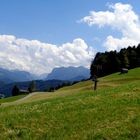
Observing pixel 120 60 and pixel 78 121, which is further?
pixel 120 60

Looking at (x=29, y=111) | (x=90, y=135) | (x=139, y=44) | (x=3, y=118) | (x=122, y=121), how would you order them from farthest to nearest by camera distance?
(x=139, y=44) < (x=29, y=111) < (x=3, y=118) < (x=122, y=121) < (x=90, y=135)

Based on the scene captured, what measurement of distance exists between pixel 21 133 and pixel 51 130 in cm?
148

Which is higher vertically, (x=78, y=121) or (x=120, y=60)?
(x=120, y=60)

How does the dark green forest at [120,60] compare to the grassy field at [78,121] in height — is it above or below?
above

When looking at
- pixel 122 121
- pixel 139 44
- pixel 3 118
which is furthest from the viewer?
pixel 139 44

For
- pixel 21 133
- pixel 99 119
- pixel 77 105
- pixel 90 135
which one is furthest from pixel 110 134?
pixel 77 105

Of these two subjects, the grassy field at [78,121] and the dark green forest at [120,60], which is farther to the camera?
the dark green forest at [120,60]

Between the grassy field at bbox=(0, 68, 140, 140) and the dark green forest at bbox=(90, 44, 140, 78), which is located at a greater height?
the dark green forest at bbox=(90, 44, 140, 78)

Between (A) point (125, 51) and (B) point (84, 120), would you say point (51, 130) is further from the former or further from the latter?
(A) point (125, 51)

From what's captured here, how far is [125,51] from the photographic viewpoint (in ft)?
562

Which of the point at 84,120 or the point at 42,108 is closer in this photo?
the point at 84,120

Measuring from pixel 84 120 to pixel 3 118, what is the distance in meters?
4.57

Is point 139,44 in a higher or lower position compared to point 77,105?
higher

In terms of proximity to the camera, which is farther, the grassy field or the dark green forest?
the dark green forest
